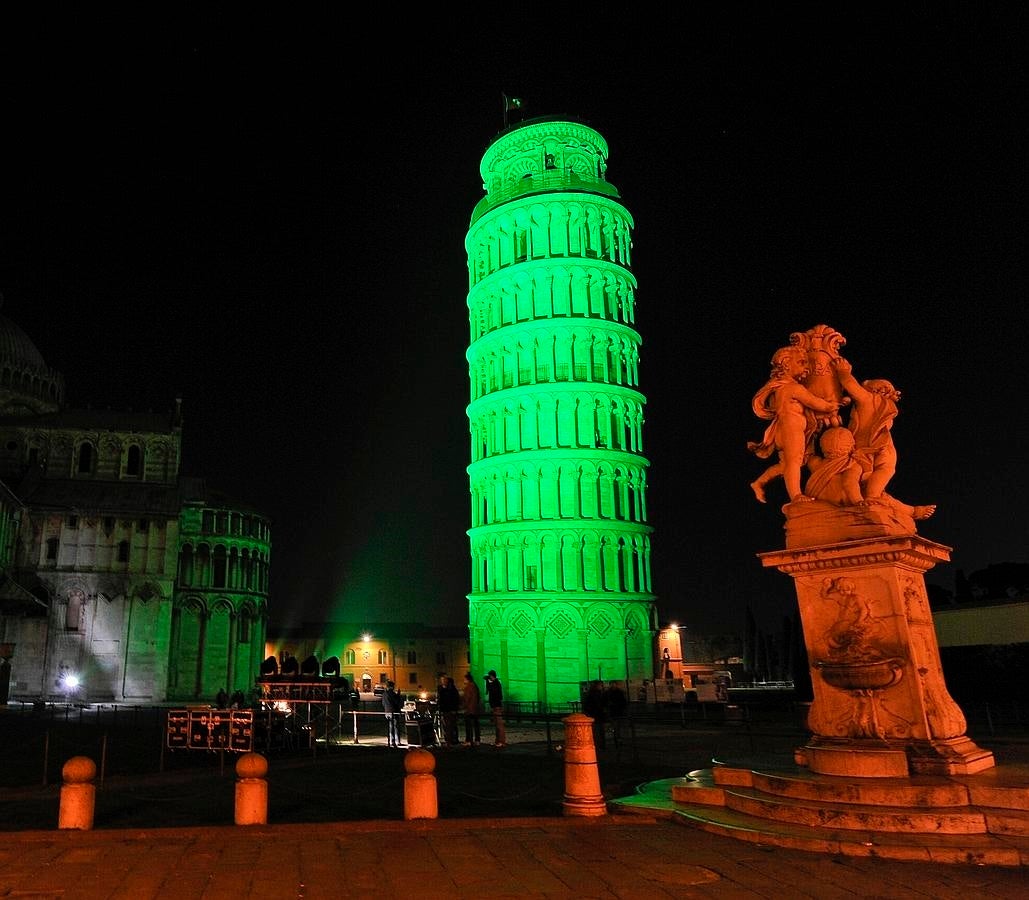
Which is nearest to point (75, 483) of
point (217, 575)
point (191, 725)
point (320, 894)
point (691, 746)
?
point (217, 575)

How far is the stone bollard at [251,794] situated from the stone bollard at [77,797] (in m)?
1.55

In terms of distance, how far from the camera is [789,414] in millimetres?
10281

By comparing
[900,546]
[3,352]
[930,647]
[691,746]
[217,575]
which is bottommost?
[691,746]

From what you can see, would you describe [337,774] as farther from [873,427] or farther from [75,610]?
[75,610]

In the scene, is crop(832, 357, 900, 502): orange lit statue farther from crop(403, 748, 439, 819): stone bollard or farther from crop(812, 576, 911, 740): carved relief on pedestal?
crop(403, 748, 439, 819): stone bollard

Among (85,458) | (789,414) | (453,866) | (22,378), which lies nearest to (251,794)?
(453,866)

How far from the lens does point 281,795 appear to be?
12617mm

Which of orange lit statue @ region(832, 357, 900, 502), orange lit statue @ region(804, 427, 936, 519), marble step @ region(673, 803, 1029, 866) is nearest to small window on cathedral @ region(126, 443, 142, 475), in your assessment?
orange lit statue @ region(804, 427, 936, 519)

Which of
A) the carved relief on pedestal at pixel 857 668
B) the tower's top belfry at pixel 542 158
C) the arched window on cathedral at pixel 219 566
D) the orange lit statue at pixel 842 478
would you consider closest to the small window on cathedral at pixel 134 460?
the arched window on cathedral at pixel 219 566

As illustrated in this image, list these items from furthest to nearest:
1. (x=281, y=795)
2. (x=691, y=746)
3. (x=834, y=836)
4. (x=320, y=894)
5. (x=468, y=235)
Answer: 1. (x=468, y=235)
2. (x=691, y=746)
3. (x=281, y=795)
4. (x=834, y=836)
5. (x=320, y=894)

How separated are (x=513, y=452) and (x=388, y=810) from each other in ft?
119

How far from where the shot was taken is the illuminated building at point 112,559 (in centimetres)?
5222

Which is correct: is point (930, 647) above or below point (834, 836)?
above

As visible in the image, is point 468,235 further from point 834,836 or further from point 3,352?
point 834,836
